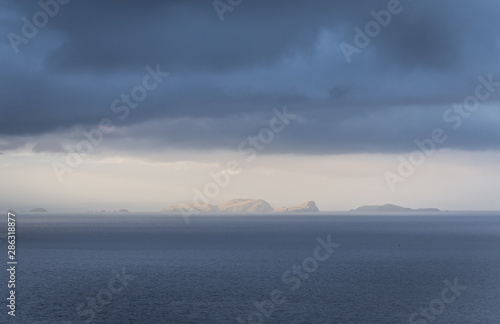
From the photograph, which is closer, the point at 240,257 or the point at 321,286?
the point at 321,286

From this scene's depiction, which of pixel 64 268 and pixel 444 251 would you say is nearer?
pixel 64 268

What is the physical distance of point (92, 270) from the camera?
465 feet

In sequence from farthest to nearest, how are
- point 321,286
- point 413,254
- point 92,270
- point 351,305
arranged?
point 413,254
point 92,270
point 321,286
point 351,305

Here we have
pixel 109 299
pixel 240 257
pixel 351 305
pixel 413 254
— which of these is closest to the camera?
pixel 351 305

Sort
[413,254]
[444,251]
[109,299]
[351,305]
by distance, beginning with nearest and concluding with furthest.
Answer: [351,305] < [109,299] < [413,254] < [444,251]

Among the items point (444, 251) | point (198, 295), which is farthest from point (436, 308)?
point (444, 251)

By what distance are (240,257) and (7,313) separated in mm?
Answer: 94588

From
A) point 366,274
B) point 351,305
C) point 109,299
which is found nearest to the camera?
point 351,305

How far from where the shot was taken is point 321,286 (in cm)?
11319

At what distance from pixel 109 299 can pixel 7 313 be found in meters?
18.2

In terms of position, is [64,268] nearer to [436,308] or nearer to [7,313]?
[7,313]

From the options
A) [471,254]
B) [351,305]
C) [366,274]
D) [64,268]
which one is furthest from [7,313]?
[471,254]

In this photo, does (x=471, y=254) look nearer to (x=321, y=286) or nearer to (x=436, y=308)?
(x=321, y=286)

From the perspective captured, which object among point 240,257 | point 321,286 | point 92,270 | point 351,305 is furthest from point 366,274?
point 92,270
